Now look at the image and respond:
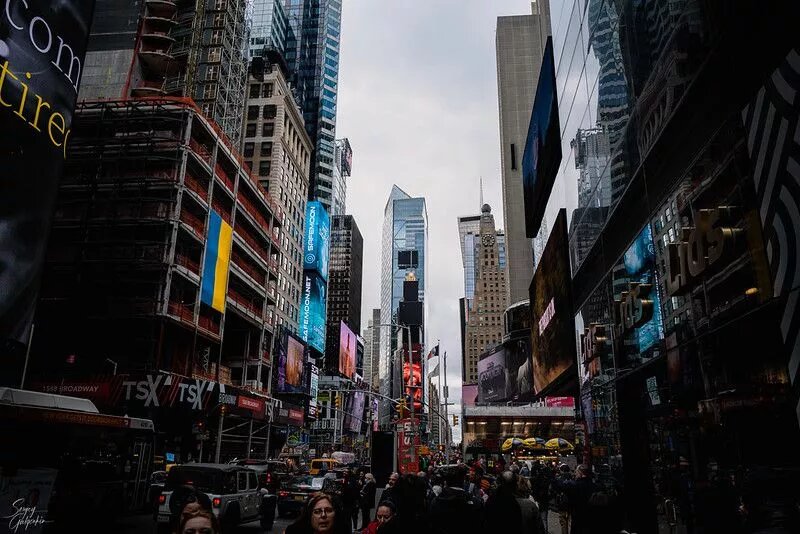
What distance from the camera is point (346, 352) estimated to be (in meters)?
125

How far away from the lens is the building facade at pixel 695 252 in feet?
21.3

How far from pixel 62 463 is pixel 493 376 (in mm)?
70229

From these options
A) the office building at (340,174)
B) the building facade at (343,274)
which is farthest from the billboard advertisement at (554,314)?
the building facade at (343,274)

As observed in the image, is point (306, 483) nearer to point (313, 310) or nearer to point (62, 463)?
point (62, 463)

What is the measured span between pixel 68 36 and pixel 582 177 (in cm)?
2008

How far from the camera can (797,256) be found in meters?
5.98

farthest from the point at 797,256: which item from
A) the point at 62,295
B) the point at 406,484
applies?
the point at 62,295

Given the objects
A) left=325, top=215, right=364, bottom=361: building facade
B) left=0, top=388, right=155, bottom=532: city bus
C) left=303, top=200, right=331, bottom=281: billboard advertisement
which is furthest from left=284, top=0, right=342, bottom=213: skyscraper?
left=0, top=388, right=155, bottom=532: city bus

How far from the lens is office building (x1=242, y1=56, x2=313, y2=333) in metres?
80.6

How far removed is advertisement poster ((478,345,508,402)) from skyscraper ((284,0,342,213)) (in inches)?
2792

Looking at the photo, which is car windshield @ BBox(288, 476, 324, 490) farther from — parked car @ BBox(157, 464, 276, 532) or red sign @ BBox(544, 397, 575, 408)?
red sign @ BBox(544, 397, 575, 408)

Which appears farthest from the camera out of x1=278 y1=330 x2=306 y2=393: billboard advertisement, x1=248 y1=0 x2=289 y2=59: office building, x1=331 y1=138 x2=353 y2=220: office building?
x1=331 y1=138 x2=353 y2=220: office building

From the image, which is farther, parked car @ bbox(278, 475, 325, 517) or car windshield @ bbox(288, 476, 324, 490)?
car windshield @ bbox(288, 476, 324, 490)

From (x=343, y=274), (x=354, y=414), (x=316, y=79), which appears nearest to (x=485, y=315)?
(x=343, y=274)
